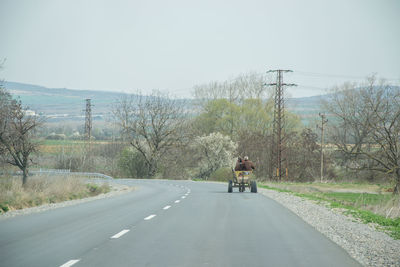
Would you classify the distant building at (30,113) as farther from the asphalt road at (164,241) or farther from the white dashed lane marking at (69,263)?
the white dashed lane marking at (69,263)

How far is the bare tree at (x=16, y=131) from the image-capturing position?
2741cm

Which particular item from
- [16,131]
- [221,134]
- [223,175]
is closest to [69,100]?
[221,134]

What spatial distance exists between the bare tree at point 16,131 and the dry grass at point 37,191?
282cm

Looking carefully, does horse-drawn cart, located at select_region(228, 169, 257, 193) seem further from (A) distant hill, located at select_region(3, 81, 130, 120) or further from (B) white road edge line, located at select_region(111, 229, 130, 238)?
(A) distant hill, located at select_region(3, 81, 130, 120)

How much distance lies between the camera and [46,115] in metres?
29.6

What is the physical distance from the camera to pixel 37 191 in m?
22.4

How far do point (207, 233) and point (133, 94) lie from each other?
221ft

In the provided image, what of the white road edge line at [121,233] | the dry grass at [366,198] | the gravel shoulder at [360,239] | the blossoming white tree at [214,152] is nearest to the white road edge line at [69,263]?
the white road edge line at [121,233]

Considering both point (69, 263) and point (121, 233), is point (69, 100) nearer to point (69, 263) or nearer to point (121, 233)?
point (121, 233)

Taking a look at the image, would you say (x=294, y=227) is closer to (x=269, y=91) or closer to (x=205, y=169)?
(x=205, y=169)

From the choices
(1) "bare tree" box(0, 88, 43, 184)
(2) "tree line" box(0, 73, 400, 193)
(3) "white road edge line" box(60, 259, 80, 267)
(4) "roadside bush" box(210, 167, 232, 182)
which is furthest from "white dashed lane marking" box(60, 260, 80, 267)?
(4) "roadside bush" box(210, 167, 232, 182)

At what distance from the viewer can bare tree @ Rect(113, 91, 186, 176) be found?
227 ft

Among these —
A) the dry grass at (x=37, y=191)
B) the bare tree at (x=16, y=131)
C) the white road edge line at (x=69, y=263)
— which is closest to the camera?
the white road edge line at (x=69, y=263)

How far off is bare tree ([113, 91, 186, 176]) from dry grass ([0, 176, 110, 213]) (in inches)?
1520
